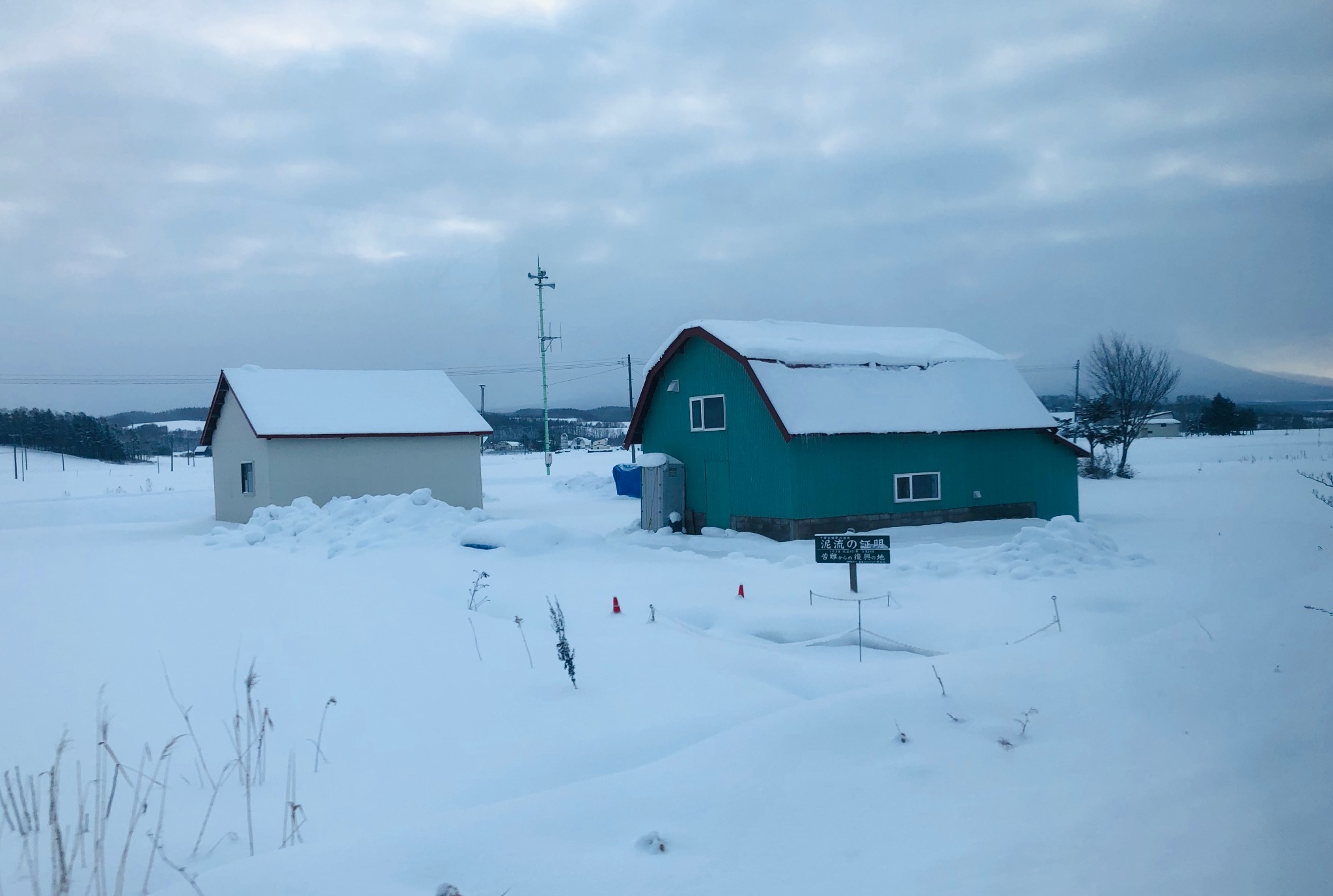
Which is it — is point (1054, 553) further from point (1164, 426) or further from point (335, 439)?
point (1164, 426)

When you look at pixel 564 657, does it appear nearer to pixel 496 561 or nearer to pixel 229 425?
pixel 496 561

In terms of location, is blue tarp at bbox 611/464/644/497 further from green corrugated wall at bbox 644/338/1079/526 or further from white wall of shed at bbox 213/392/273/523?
white wall of shed at bbox 213/392/273/523

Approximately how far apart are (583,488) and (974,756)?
103 ft

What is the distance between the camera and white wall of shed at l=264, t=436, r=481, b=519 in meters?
23.0

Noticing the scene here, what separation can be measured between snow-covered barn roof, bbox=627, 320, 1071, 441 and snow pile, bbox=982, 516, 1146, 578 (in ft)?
15.7

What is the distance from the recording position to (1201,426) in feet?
188

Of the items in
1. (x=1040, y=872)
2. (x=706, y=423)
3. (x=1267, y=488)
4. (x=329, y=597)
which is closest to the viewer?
(x=1040, y=872)

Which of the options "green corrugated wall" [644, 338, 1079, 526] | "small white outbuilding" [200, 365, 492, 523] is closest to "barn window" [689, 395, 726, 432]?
"green corrugated wall" [644, 338, 1079, 526]

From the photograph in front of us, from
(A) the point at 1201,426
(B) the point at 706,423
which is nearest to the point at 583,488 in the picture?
(B) the point at 706,423

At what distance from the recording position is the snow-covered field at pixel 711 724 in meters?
4.08

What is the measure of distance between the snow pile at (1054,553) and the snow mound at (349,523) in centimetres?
1008

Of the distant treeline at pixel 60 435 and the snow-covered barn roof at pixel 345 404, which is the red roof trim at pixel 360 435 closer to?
the snow-covered barn roof at pixel 345 404

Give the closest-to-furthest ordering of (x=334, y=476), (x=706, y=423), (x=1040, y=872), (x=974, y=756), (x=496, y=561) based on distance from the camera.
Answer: (x=1040, y=872)
(x=974, y=756)
(x=496, y=561)
(x=706, y=423)
(x=334, y=476)

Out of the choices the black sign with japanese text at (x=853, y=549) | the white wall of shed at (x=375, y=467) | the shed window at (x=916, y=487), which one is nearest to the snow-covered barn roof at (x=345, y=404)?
the white wall of shed at (x=375, y=467)
